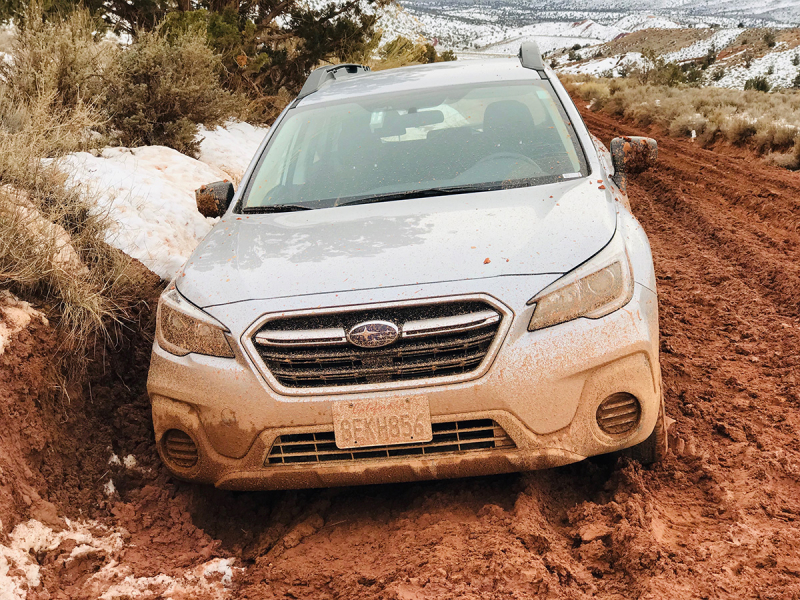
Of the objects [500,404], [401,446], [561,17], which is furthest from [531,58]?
[561,17]

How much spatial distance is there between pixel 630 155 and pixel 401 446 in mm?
2082

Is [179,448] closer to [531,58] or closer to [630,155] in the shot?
[630,155]

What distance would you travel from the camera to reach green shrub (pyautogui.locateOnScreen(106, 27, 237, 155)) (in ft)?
26.2

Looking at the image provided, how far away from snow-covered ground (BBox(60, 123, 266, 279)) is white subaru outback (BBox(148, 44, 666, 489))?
6.58 ft

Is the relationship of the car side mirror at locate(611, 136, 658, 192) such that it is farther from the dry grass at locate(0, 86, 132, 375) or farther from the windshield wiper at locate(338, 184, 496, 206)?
the dry grass at locate(0, 86, 132, 375)

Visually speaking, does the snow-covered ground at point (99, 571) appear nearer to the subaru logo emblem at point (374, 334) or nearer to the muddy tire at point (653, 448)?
the subaru logo emblem at point (374, 334)

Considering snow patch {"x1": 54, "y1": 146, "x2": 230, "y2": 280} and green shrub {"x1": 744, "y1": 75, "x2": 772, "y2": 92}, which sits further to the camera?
green shrub {"x1": 744, "y1": 75, "x2": 772, "y2": 92}

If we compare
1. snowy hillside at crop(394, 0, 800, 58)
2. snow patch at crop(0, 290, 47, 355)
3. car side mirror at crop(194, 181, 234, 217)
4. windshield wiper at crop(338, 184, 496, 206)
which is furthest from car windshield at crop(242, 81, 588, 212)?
snowy hillside at crop(394, 0, 800, 58)

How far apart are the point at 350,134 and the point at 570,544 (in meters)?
2.60

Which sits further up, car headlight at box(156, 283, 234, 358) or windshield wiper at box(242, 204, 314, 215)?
windshield wiper at box(242, 204, 314, 215)

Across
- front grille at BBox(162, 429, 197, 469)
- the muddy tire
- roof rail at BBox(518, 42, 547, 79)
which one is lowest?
the muddy tire

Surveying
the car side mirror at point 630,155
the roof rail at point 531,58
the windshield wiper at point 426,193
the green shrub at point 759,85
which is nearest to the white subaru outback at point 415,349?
the windshield wiper at point 426,193

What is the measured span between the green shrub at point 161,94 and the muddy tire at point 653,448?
6.26 metres

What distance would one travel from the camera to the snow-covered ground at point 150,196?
512cm
